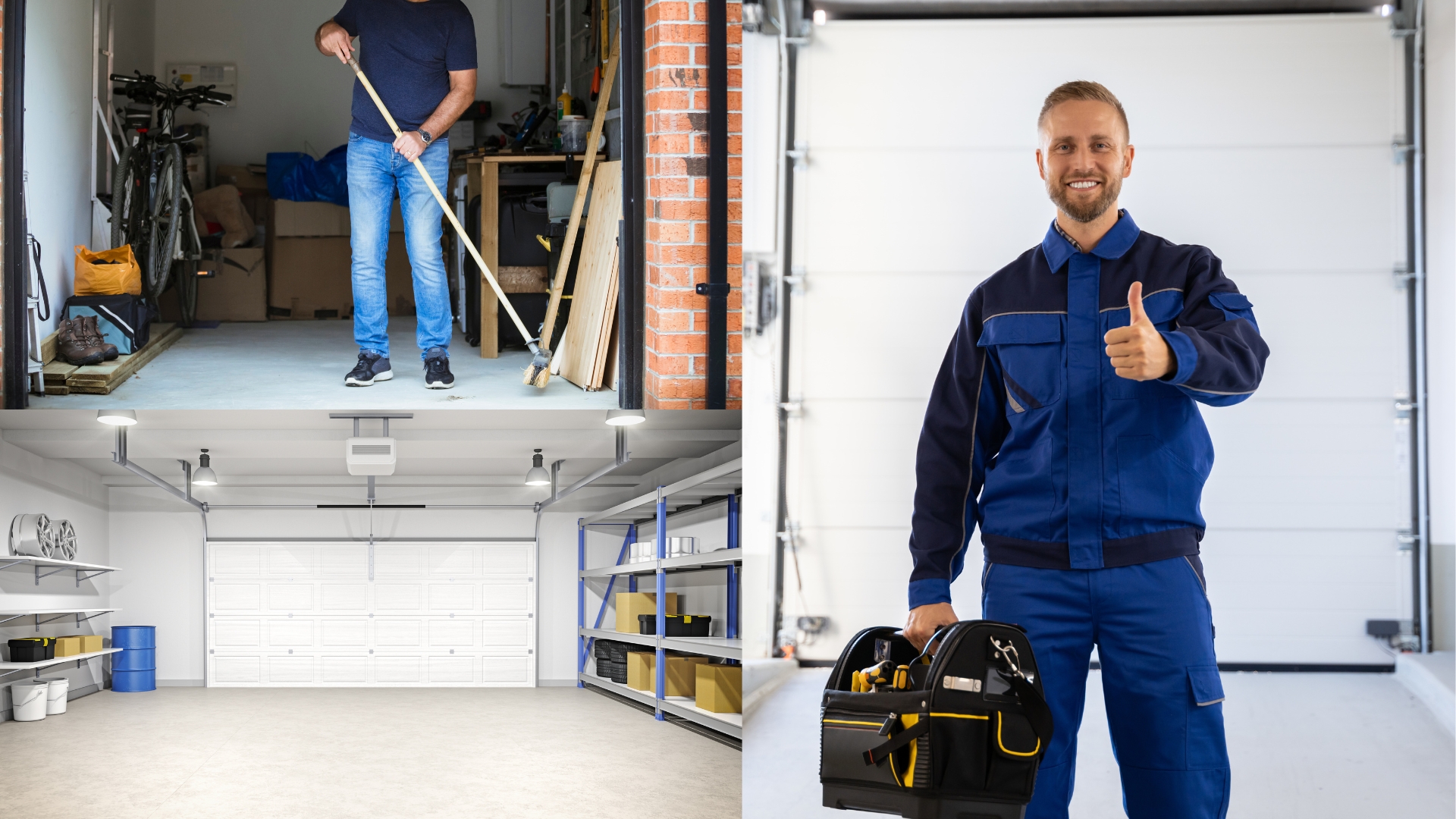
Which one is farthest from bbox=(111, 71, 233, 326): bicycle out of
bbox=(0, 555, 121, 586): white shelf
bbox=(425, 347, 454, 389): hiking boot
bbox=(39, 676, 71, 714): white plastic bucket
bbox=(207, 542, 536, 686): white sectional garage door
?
bbox=(39, 676, 71, 714): white plastic bucket

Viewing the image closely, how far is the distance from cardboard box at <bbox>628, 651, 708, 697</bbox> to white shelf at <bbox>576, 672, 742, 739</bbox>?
0.07 metres

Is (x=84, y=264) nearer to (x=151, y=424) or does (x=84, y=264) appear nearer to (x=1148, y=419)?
(x=151, y=424)

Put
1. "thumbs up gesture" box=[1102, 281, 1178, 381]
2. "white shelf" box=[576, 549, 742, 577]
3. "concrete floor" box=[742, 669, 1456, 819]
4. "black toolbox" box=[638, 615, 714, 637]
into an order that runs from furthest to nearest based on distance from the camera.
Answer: "black toolbox" box=[638, 615, 714, 637] → "white shelf" box=[576, 549, 742, 577] → "concrete floor" box=[742, 669, 1456, 819] → "thumbs up gesture" box=[1102, 281, 1178, 381]

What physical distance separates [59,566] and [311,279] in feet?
13.5

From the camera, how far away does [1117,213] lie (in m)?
2.19

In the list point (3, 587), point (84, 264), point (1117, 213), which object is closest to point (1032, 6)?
point (1117, 213)

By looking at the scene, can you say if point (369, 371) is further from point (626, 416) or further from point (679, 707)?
point (679, 707)

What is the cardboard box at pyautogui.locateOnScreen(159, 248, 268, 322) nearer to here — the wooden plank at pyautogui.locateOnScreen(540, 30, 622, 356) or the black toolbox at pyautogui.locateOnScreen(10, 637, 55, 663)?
the wooden plank at pyautogui.locateOnScreen(540, 30, 622, 356)

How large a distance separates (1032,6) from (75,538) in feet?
18.5

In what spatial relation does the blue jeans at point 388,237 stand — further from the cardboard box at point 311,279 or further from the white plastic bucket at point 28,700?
the white plastic bucket at point 28,700

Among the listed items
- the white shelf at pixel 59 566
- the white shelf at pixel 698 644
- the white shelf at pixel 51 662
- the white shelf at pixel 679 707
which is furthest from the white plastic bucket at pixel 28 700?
the white shelf at pixel 679 707

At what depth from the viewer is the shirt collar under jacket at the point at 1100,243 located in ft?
6.97

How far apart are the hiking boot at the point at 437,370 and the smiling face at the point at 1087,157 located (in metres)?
1.85

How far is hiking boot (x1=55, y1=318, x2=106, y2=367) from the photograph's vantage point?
3.01 meters
